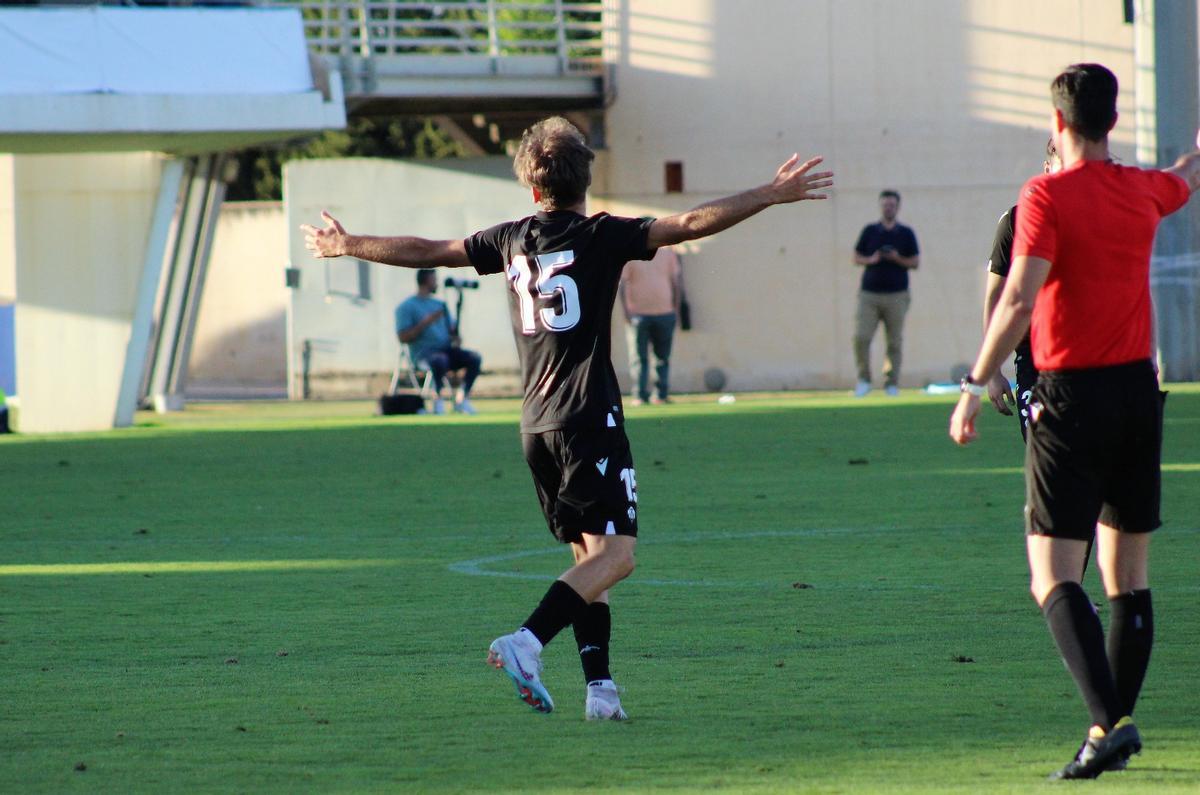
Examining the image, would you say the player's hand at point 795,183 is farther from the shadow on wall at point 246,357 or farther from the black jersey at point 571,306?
the shadow on wall at point 246,357

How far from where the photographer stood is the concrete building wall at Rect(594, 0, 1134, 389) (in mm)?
30438

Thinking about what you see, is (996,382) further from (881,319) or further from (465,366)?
(881,319)

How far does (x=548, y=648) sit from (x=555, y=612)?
1.76 metres

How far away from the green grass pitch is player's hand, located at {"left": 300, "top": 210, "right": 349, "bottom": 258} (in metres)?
1.44

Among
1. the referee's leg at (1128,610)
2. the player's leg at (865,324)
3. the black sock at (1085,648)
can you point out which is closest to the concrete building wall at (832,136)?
the player's leg at (865,324)

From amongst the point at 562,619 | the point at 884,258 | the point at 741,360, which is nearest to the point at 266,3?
the point at 884,258

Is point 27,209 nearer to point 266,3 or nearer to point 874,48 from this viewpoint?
point 266,3

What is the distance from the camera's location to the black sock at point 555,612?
5.91 metres

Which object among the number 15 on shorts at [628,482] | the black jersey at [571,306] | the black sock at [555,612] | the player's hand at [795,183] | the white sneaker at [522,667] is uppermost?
the player's hand at [795,183]

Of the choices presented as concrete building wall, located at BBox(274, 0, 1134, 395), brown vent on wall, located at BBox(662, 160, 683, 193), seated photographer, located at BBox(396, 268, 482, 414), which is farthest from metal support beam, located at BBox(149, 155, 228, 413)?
brown vent on wall, located at BBox(662, 160, 683, 193)

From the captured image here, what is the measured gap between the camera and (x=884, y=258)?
2486 cm

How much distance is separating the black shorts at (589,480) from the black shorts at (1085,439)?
4.37ft

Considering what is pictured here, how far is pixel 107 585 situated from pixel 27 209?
14020 mm

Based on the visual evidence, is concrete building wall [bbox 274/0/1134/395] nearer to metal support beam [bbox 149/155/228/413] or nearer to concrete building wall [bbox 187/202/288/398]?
metal support beam [bbox 149/155/228/413]
